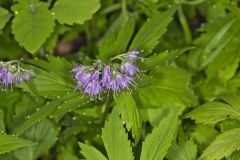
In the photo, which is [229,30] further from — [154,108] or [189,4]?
[154,108]

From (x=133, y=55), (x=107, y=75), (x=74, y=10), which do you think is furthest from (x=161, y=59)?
(x=74, y=10)

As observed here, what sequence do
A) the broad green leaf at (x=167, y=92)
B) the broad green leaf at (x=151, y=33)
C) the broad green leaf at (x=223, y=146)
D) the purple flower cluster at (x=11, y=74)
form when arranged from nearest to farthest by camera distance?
the broad green leaf at (x=223, y=146), the purple flower cluster at (x=11, y=74), the broad green leaf at (x=151, y=33), the broad green leaf at (x=167, y=92)

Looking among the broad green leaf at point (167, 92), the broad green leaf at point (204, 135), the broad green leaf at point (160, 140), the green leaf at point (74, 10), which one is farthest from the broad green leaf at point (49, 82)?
the broad green leaf at point (204, 135)

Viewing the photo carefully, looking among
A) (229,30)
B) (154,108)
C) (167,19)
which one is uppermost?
(167,19)

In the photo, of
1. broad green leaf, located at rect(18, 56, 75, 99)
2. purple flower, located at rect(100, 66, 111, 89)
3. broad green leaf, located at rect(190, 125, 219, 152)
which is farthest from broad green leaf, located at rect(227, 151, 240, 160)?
broad green leaf, located at rect(18, 56, 75, 99)

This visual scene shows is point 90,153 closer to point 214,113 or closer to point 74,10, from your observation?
point 214,113

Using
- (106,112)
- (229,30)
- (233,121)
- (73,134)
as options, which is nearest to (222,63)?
(229,30)

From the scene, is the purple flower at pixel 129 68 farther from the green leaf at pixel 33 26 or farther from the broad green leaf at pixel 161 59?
the green leaf at pixel 33 26

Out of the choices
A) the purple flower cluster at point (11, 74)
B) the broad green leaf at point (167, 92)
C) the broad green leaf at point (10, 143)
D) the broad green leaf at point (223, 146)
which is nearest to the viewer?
the broad green leaf at point (10, 143)
